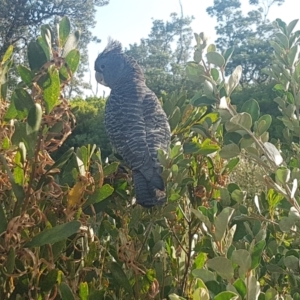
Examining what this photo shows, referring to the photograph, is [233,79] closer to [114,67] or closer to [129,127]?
[129,127]

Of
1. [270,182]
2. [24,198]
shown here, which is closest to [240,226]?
[270,182]

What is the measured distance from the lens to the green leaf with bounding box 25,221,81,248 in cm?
65

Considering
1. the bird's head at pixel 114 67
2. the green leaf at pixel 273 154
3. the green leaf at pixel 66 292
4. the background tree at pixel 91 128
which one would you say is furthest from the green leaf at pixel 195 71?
the background tree at pixel 91 128

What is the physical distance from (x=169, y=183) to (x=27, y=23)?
52.9 ft

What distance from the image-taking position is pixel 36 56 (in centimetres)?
74

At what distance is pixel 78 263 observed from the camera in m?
0.86

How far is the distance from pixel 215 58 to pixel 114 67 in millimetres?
1941

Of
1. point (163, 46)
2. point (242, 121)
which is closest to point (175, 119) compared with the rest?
point (242, 121)

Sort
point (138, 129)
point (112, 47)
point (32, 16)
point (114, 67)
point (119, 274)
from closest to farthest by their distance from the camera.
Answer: point (119, 274) < point (138, 129) < point (114, 67) < point (112, 47) < point (32, 16)

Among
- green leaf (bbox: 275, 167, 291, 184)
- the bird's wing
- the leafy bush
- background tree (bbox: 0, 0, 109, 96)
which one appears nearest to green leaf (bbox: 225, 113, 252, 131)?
the leafy bush

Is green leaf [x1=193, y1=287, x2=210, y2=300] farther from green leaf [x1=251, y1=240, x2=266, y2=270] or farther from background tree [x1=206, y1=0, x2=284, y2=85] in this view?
background tree [x1=206, y1=0, x2=284, y2=85]

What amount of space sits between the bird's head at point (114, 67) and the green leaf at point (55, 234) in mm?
1995

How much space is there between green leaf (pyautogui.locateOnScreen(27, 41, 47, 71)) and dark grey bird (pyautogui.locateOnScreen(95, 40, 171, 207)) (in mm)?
482

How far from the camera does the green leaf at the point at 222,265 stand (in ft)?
1.95
